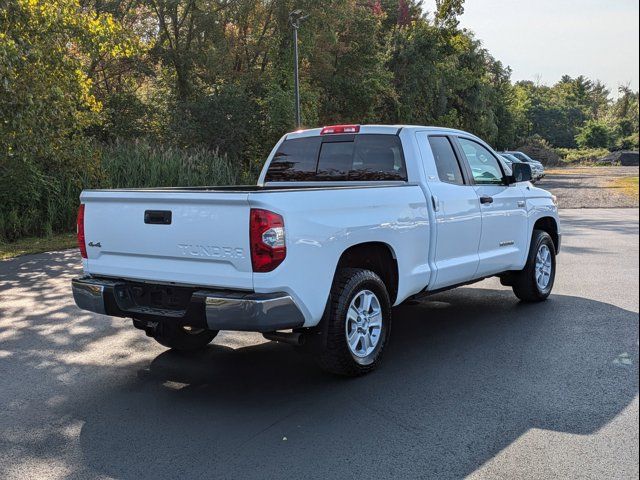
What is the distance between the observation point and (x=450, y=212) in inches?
236

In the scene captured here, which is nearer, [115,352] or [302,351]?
[302,351]

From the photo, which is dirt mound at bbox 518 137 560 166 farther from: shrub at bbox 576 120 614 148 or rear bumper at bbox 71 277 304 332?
rear bumper at bbox 71 277 304 332

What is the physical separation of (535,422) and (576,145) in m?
82.8

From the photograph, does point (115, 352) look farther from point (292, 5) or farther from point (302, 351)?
point (292, 5)

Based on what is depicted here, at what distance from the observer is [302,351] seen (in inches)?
194

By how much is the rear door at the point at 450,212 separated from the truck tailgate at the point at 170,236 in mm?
2089

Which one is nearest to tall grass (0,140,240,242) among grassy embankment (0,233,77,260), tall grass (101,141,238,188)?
tall grass (101,141,238,188)

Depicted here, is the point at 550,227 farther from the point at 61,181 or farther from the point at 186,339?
the point at 61,181

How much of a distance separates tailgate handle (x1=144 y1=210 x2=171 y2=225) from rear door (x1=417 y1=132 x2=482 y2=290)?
2.33m

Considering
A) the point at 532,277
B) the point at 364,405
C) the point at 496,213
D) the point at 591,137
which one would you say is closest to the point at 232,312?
the point at 364,405

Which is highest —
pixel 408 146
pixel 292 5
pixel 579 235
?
pixel 292 5

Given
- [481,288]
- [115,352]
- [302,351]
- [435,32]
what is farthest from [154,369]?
[435,32]

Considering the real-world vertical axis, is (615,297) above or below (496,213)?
below

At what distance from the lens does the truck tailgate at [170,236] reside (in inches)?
174
